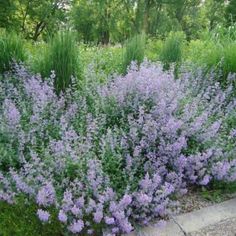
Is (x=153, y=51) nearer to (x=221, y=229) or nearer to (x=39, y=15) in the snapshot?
(x=221, y=229)

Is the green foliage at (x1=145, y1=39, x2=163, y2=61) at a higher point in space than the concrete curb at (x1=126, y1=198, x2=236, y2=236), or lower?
higher

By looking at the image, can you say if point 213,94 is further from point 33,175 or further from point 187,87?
point 33,175

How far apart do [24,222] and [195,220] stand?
125cm

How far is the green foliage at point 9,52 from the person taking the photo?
15.5ft

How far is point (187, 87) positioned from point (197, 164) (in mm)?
1423

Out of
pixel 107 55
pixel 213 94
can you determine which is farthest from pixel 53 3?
pixel 213 94

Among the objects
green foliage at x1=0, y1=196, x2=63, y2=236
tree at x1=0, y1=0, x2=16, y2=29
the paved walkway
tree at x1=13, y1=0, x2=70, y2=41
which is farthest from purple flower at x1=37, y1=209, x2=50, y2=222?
tree at x1=13, y1=0, x2=70, y2=41

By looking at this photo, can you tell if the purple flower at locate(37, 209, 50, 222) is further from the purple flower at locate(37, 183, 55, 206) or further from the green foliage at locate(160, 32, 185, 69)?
the green foliage at locate(160, 32, 185, 69)

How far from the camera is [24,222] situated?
8.69 ft

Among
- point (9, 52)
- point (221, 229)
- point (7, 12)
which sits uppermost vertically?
point (9, 52)

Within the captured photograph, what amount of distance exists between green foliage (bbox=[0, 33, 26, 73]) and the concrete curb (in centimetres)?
272

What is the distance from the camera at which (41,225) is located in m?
2.65

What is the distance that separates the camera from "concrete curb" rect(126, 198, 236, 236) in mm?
2773

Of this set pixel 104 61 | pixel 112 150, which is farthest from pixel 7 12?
pixel 112 150
